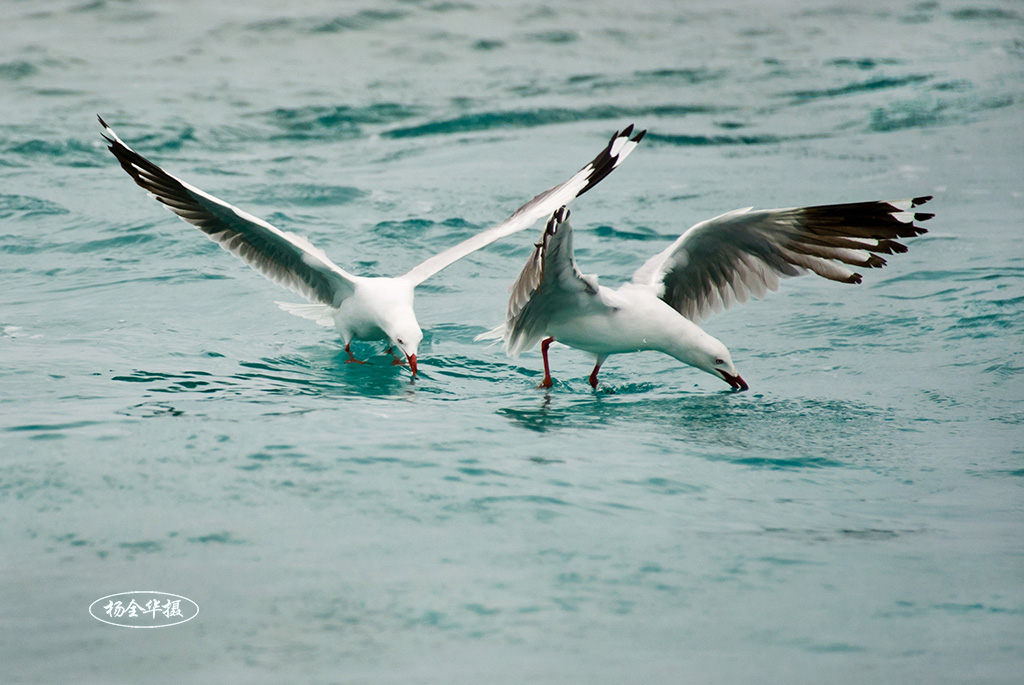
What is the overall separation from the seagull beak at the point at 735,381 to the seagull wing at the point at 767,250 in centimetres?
68

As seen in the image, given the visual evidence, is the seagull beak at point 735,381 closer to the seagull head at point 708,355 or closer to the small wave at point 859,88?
the seagull head at point 708,355

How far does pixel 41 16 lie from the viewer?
2019cm

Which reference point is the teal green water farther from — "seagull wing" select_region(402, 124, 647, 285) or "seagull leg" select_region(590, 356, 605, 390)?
"seagull wing" select_region(402, 124, 647, 285)

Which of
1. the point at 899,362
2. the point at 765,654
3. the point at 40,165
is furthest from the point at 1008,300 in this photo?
the point at 40,165

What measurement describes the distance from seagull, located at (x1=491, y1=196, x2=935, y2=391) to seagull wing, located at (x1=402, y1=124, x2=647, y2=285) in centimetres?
69

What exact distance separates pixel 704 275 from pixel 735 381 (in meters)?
0.87

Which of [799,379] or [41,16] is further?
[41,16]

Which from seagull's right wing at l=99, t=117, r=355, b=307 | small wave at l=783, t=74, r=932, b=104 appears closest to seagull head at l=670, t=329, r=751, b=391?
seagull's right wing at l=99, t=117, r=355, b=307

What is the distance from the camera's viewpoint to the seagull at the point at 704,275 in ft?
19.7

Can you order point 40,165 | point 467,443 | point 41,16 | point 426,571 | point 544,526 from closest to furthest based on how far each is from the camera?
point 426,571 → point 544,526 → point 467,443 → point 40,165 → point 41,16

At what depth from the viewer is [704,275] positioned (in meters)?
7.11

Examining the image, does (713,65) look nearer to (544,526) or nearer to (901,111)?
(901,111)

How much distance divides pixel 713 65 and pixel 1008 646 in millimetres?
16685

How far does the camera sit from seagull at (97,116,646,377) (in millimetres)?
6895
